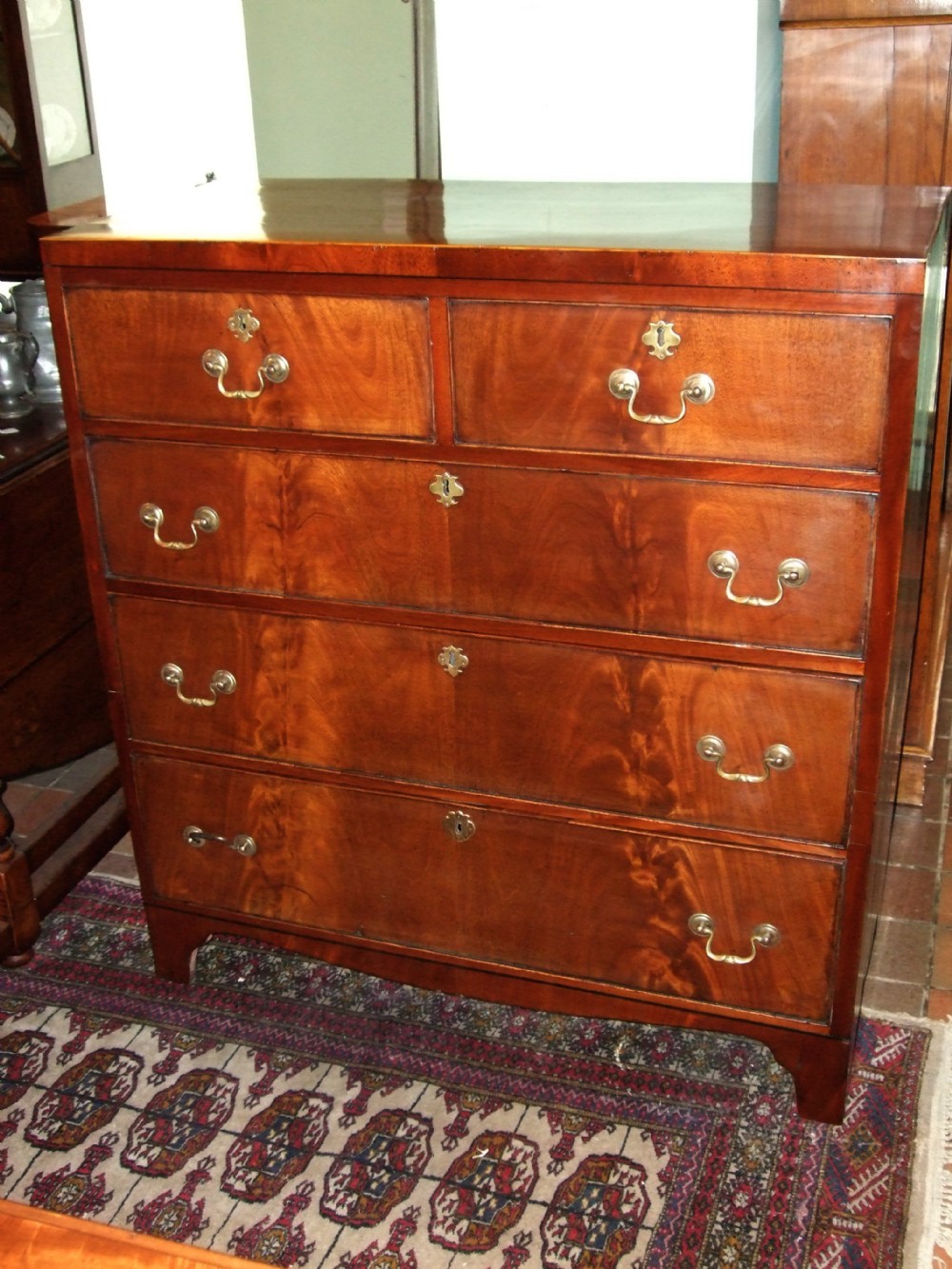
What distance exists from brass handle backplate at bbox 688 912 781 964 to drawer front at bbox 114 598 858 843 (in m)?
0.14

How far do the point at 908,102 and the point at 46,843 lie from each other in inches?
75.2

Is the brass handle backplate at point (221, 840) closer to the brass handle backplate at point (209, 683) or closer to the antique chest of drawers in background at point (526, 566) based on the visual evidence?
the antique chest of drawers in background at point (526, 566)

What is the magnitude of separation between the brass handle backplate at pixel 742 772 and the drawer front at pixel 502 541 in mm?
142

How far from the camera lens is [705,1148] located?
1890mm

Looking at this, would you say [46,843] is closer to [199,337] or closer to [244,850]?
[244,850]

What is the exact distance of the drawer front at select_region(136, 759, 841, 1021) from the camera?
1.82 meters

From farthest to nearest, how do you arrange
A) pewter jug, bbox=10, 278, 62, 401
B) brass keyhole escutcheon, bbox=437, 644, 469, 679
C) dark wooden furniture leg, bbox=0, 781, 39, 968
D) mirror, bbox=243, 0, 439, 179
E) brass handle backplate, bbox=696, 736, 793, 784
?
mirror, bbox=243, 0, 439, 179 → pewter jug, bbox=10, 278, 62, 401 → dark wooden furniture leg, bbox=0, 781, 39, 968 → brass keyhole escutcheon, bbox=437, 644, 469, 679 → brass handle backplate, bbox=696, 736, 793, 784

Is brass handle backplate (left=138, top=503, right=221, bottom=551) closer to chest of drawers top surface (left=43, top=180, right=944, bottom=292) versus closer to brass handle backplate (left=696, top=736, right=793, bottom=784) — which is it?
chest of drawers top surface (left=43, top=180, right=944, bottom=292)

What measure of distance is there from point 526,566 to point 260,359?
42cm

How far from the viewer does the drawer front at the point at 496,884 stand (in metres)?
1.82

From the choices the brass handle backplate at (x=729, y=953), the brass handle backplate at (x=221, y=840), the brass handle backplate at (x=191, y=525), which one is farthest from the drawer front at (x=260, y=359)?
the brass handle backplate at (x=729, y=953)

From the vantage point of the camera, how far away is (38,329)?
8.50ft

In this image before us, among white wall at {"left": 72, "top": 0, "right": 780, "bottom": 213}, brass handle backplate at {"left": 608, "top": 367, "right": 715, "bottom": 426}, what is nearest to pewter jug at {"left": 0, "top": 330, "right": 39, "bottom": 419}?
white wall at {"left": 72, "top": 0, "right": 780, "bottom": 213}

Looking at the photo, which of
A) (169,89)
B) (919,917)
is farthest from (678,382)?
(169,89)
